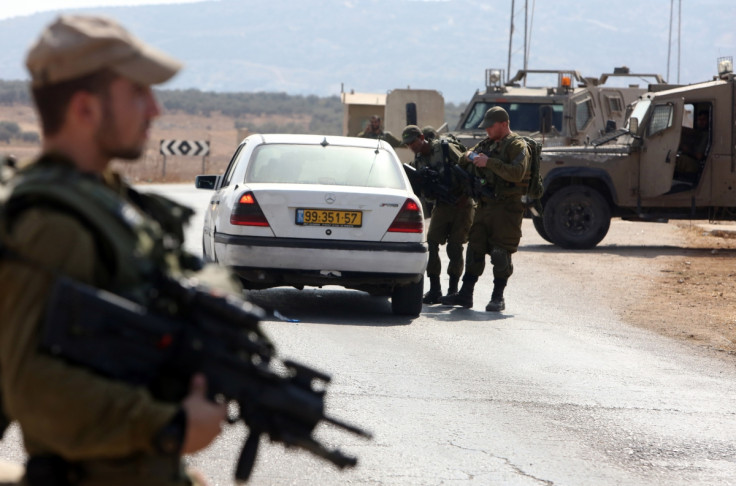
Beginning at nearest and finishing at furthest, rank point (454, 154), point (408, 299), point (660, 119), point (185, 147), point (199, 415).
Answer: point (199, 415)
point (408, 299)
point (454, 154)
point (660, 119)
point (185, 147)

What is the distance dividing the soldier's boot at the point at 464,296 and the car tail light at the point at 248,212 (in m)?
2.47

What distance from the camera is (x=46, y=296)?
76.2 inches

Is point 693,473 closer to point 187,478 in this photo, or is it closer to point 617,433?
point 617,433

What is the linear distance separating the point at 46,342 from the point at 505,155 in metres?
8.85

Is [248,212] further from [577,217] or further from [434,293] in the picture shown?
[577,217]

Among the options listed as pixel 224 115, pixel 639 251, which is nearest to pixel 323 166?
pixel 639 251

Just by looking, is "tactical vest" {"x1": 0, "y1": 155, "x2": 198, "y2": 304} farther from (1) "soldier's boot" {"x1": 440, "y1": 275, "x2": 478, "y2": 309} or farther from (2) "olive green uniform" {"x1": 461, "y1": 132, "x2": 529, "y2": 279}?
(1) "soldier's boot" {"x1": 440, "y1": 275, "x2": 478, "y2": 309}

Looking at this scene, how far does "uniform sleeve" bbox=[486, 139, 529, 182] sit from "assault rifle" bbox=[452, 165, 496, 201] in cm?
22

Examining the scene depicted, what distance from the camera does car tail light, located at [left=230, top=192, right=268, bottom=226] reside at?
930cm

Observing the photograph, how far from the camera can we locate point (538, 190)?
35.2 ft

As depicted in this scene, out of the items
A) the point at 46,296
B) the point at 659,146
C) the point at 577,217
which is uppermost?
the point at 659,146

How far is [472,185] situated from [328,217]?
1.92m

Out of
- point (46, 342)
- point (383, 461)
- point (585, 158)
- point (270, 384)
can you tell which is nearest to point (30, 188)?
point (46, 342)

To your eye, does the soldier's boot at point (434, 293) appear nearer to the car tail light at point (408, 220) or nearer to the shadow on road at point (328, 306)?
the shadow on road at point (328, 306)
